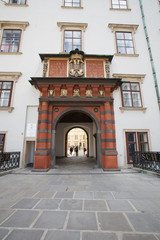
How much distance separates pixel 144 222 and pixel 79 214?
4.17 feet

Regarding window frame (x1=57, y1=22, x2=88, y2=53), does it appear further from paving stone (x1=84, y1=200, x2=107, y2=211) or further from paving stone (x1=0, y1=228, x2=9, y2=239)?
paving stone (x1=0, y1=228, x2=9, y2=239)

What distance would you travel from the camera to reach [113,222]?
206 cm

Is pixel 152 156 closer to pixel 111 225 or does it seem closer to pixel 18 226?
pixel 111 225

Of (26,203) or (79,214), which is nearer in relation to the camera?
(79,214)

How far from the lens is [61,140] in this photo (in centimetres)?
1450

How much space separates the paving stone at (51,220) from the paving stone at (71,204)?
258mm

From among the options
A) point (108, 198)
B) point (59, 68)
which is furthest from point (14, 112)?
point (108, 198)

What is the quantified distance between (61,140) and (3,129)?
26.2ft

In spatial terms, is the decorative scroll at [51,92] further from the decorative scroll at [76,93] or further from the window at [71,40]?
the window at [71,40]

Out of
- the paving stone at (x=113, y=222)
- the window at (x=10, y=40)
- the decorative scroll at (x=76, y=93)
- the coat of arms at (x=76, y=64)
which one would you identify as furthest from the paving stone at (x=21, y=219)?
the window at (x=10, y=40)

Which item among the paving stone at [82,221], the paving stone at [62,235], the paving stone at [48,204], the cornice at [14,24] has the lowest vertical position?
the paving stone at [48,204]

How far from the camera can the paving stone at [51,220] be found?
1.96 meters

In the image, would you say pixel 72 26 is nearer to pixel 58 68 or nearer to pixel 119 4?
pixel 58 68

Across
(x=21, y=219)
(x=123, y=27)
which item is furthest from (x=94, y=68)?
(x=21, y=219)
